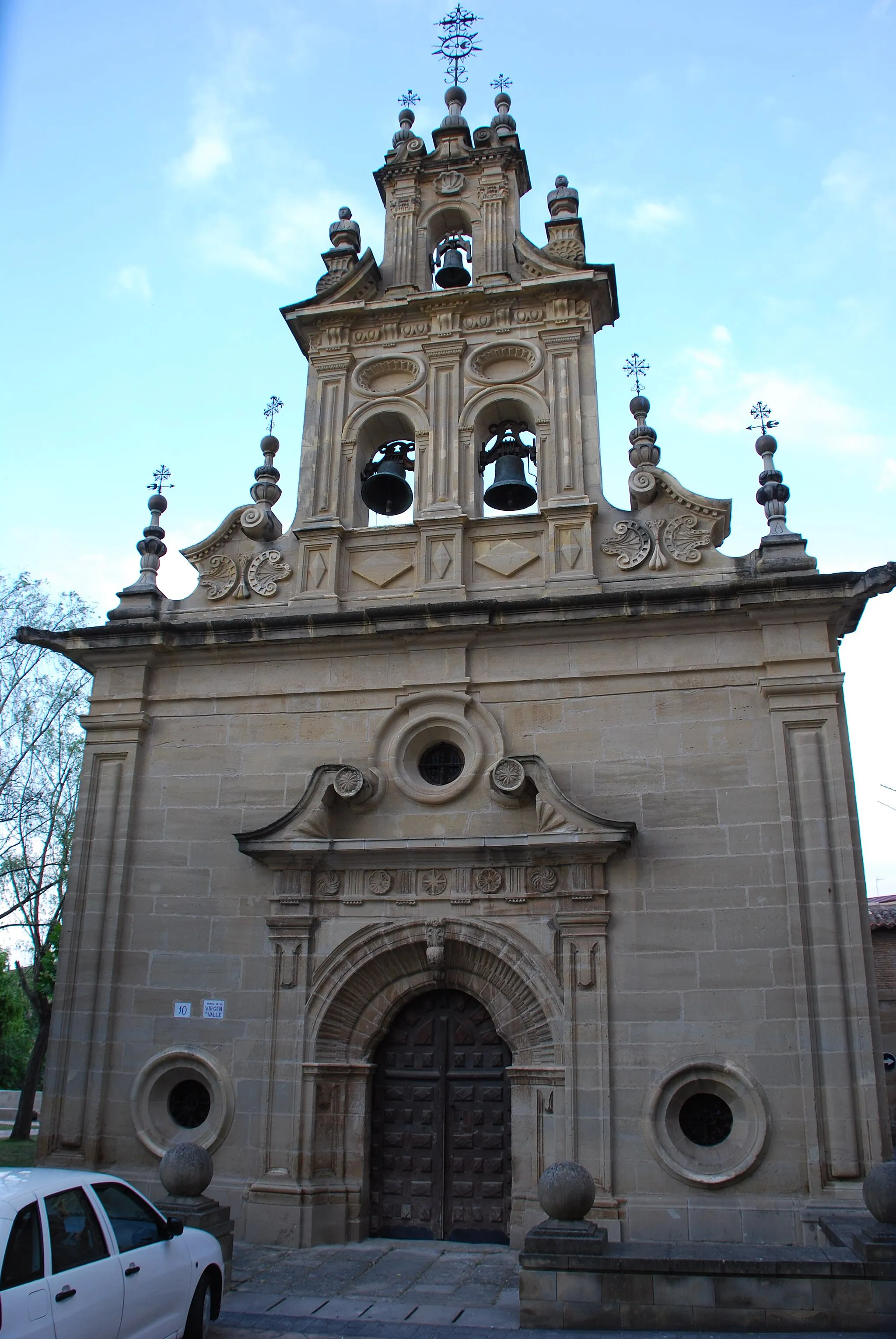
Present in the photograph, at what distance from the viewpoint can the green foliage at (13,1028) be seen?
32.8m

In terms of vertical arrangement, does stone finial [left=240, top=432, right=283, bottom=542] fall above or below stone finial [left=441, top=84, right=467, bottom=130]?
below

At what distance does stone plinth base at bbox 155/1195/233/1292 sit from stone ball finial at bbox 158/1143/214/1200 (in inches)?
1.7

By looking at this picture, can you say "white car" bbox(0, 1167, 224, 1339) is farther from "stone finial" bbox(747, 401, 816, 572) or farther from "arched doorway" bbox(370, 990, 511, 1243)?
"stone finial" bbox(747, 401, 816, 572)

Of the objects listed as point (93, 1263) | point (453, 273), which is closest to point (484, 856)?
point (93, 1263)

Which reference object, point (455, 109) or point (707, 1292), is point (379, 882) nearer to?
point (707, 1292)

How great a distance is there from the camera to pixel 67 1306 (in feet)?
17.6

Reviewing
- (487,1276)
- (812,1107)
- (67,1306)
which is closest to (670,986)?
(812,1107)

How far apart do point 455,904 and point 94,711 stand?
5.17 metres

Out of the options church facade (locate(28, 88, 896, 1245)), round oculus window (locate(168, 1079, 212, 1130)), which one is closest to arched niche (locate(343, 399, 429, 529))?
church facade (locate(28, 88, 896, 1245))

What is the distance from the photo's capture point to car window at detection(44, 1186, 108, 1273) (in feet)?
18.2

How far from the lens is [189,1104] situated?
Result: 11.4 m

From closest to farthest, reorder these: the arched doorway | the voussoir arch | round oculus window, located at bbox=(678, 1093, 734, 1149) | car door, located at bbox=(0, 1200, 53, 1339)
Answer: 1. car door, located at bbox=(0, 1200, 53, 1339)
2. round oculus window, located at bbox=(678, 1093, 734, 1149)
3. the arched doorway
4. the voussoir arch

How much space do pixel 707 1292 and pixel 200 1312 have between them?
145 inches

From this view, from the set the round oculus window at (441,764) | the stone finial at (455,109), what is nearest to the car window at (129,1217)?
the round oculus window at (441,764)
